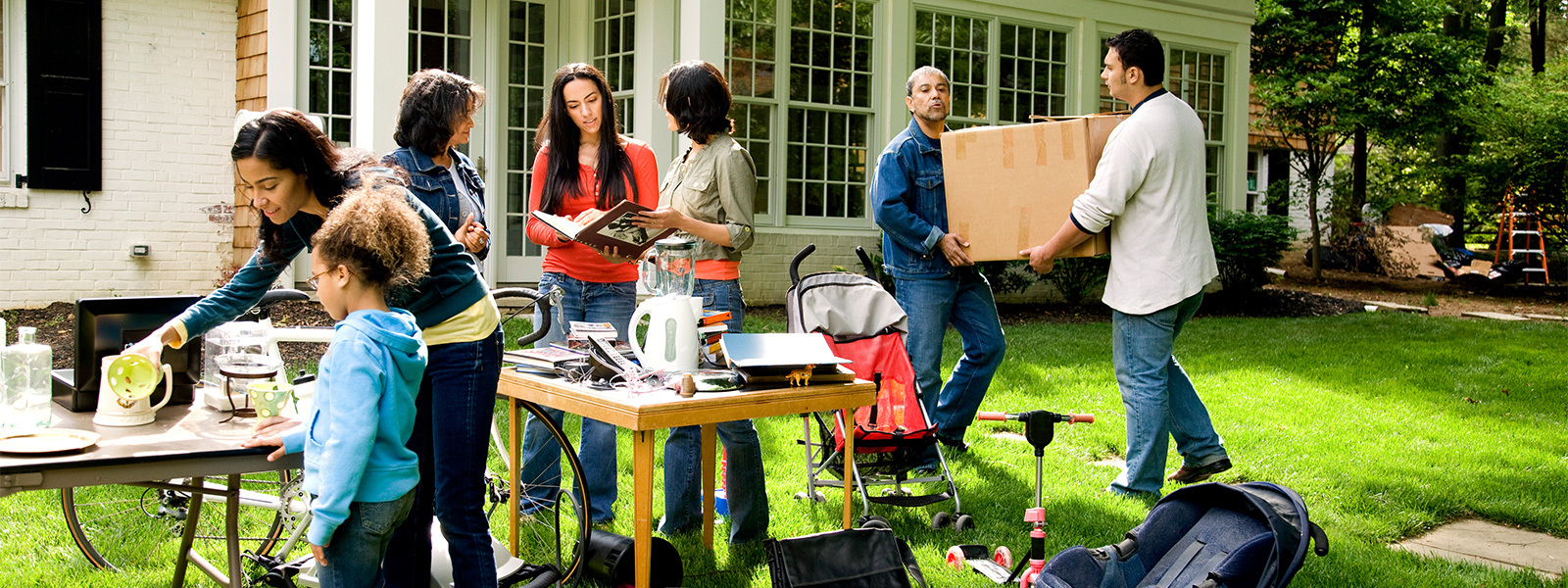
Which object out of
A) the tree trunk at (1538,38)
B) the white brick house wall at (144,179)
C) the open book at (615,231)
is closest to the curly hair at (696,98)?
the open book at (615,231)

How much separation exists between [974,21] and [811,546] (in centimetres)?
908

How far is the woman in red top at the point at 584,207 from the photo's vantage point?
3910 millimetres

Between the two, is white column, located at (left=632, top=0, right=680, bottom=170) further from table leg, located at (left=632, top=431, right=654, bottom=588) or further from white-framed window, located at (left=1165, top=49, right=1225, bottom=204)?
white-framed window, located at (left=1165, top=49, right=1225, bottom=204)

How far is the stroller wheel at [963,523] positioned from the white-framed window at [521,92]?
235 inches

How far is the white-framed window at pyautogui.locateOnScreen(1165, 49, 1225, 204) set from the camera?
1294cm

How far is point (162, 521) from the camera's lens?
13.0 feet

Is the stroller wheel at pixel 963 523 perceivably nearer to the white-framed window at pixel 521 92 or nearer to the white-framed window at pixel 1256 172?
the white-framed window at pixel 521 92

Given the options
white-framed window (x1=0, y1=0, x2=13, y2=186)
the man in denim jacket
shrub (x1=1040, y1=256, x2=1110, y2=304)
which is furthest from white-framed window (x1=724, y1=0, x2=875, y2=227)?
white-framed window (x1=0, y1=0, x2=13, y2=186)

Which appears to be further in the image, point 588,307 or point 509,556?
point 588,307

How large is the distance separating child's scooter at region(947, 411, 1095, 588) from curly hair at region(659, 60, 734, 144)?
1476 millimetres

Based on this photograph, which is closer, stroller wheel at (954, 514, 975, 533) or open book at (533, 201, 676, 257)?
open book at (533, 201, 676, 257)

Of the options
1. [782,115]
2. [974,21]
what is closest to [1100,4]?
[974,21]

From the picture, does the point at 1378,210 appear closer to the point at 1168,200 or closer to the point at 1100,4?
the point at 1100,4

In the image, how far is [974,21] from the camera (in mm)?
11383
